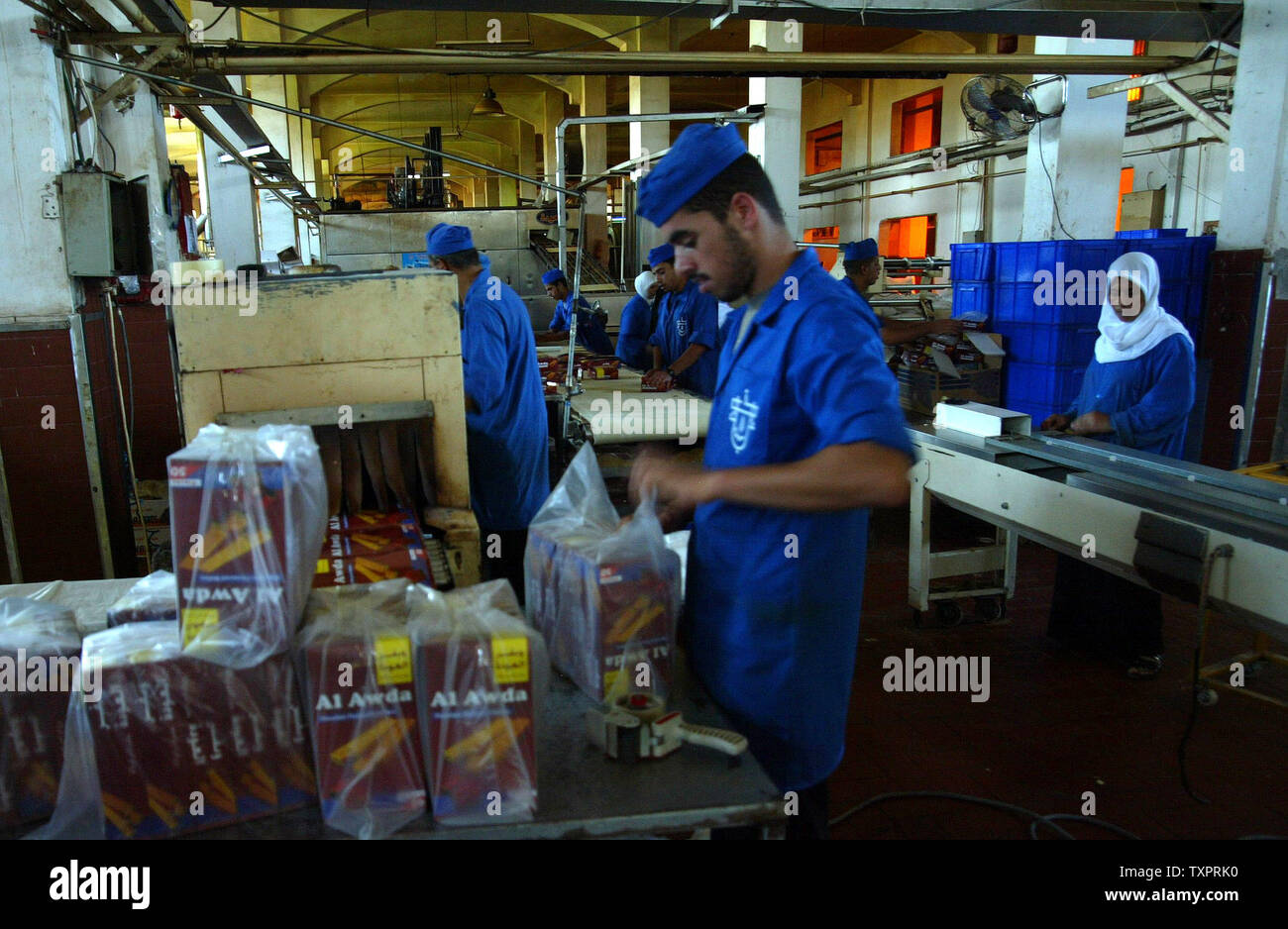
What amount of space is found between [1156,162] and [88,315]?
36.4ft

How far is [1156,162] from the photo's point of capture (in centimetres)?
1058

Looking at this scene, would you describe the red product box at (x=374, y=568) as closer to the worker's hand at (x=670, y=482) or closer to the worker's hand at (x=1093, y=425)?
the worker's hand at (x=670, y=482)

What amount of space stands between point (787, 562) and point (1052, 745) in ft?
7.71

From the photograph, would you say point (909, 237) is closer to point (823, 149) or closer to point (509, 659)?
point (823, 149)

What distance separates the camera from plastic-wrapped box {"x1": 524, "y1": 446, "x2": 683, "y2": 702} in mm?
1604

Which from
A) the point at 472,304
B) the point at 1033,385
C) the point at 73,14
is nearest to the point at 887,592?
the point at 1033,385

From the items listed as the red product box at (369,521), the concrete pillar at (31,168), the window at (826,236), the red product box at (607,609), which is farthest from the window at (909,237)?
the red product box at (607,609)

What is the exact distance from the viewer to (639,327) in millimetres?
6188

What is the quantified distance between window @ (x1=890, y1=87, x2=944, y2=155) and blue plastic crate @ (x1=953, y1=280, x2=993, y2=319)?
25.6 ft

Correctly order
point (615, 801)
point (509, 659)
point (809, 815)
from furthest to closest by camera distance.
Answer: point (809, 815)
point (615, 801)
point (509, 659)

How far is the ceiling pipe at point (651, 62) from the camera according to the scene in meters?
4.48

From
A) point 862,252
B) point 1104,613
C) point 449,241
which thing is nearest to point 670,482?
point 449,241

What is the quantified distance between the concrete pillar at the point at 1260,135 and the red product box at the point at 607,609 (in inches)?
216
